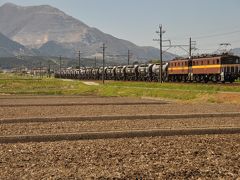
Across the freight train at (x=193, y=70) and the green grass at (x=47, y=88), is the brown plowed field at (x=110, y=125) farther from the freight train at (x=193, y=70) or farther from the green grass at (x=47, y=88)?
the green grass at (x=47, y=88)

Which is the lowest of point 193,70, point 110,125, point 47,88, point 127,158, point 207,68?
point 47,88

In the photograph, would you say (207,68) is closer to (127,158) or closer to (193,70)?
(193,70)

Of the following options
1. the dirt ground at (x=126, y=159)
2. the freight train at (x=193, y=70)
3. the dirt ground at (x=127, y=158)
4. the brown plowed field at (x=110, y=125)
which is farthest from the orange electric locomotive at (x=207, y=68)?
the dirt ground at (x=126, y=159)

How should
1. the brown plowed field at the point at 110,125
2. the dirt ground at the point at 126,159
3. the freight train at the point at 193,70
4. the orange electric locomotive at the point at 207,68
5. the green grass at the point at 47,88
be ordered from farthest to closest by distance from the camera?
Answer: the green grass at the point at 47,88
the freight train at the point at 193,70
the orange electric locomotive at the point at 207,68
the brown plowed field at the point at 110,125
the dirt ground at the point at 126,159

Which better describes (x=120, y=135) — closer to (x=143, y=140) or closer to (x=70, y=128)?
(x=143, y=140)

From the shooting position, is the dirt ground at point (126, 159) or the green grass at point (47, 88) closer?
the dirt ground at point (126, 159)

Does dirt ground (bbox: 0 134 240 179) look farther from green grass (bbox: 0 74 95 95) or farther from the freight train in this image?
green grass (bbox: 0 74 95 95)

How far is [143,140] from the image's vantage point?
1970 centimetres

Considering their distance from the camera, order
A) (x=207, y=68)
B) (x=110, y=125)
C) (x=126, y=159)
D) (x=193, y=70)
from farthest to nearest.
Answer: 1. (x=193, y=70)
2. (x=207, y=68)
3. (x=110, y=125)
4. (x=126, y=159)

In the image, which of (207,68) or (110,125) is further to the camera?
(207,68)

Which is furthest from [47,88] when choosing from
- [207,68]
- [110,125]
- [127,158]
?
[127,158]

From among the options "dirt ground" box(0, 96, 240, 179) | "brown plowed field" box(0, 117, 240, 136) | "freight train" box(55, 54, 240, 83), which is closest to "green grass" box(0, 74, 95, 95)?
"freight train" box(55, 54, 240, 83)

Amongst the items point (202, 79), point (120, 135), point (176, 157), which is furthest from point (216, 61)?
point (176, 157)

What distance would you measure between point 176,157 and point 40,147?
5.50m
